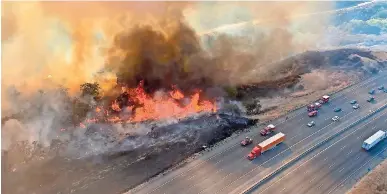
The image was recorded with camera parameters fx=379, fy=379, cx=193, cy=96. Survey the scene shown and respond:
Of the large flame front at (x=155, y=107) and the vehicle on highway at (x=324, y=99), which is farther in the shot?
the vehicle on highway at (x=324, y=99)

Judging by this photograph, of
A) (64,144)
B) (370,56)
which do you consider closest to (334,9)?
(370,56)

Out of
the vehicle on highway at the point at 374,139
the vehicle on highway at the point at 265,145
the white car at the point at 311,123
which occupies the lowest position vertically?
the vehicle on highway at the point at 374,139

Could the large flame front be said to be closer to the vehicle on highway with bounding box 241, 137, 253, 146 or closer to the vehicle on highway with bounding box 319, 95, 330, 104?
the vehicle on highway with bounding box 241, 137, 253, 146

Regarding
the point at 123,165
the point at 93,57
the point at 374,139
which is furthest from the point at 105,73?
the point at 374,139

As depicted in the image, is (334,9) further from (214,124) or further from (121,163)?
(121,163)

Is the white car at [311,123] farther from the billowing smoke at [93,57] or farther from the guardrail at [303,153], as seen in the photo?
the billowing smoke at [93,57]

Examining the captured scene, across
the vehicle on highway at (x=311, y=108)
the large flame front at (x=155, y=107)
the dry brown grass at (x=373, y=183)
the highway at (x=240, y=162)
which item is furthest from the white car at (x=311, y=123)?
the large flame front at (x=155, y=107)

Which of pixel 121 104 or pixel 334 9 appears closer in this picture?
pixel 121 104
